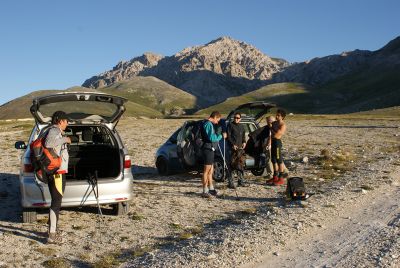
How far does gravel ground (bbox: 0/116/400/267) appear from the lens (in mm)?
6812

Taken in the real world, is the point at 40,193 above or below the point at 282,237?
above

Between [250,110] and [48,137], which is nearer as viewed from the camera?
[48,137]

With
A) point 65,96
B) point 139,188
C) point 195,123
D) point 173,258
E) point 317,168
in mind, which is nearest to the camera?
point 173,258

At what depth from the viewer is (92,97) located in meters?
9.83

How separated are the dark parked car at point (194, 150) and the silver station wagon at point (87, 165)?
3.22m

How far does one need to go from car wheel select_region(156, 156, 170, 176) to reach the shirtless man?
397cm

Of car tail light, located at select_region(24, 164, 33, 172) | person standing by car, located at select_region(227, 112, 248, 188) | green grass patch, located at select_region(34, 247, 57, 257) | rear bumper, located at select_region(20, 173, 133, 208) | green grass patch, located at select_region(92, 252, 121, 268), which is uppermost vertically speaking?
person standing by car, located at select_region(227, 112, 248, 188)

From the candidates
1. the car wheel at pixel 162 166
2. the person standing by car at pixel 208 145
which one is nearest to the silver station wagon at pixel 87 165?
the person standing by car at pixel 208 145

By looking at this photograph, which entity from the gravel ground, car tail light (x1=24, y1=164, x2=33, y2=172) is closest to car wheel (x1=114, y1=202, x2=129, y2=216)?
the gravel ground

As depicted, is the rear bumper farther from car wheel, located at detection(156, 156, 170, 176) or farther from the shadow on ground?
car wheel, located at detection(156, 156, 170, 176)

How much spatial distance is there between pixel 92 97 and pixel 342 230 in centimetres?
594

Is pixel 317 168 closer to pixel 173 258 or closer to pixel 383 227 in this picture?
pixel 383 227

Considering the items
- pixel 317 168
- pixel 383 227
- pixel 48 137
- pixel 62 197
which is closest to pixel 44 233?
pixel 62 197

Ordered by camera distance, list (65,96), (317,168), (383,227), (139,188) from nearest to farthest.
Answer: (383,227) < (65,96) < (139,188) < (317,168)
